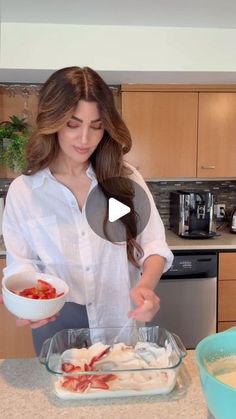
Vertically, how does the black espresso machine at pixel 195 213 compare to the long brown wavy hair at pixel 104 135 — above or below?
below

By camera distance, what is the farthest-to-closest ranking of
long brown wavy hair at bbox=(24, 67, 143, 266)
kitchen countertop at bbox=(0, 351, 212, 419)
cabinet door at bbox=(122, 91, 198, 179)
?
cabinet door at bbox=(122, 91, 198, 179) → long brown wavy hair at bbox=(24, 67, 143, 266) → kitchen countertop at bbox=(0, 351, 212, 419)

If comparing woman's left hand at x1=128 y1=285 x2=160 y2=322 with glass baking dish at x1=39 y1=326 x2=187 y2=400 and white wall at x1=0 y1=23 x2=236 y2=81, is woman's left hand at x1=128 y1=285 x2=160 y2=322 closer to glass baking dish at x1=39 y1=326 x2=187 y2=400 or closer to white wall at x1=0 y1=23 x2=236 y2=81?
glass baking dish at x1=39 y1=326 x2=187 y2=400

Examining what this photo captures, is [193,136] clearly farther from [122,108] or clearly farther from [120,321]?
[120,321]

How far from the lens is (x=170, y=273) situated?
2.42m

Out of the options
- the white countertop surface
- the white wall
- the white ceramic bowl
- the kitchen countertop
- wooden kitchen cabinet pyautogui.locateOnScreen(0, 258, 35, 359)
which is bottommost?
wooden kitchen cabinet pyautogui.locateOnScreen(0, 258, 35, 359)

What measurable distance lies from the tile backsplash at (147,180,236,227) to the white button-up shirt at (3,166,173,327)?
178 centimetres

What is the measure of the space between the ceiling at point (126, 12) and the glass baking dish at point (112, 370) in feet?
5.35

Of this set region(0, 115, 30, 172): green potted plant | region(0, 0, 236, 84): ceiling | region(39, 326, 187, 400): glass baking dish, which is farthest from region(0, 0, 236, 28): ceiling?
region(39, 326, 187, 400): glass baking dish

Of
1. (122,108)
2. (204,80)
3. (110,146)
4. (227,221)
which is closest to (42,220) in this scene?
(110,146)

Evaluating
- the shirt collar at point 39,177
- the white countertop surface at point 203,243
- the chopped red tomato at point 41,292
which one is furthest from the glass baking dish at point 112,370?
the white countertop surface at point 203,243

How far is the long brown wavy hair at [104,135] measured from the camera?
1018 mm
